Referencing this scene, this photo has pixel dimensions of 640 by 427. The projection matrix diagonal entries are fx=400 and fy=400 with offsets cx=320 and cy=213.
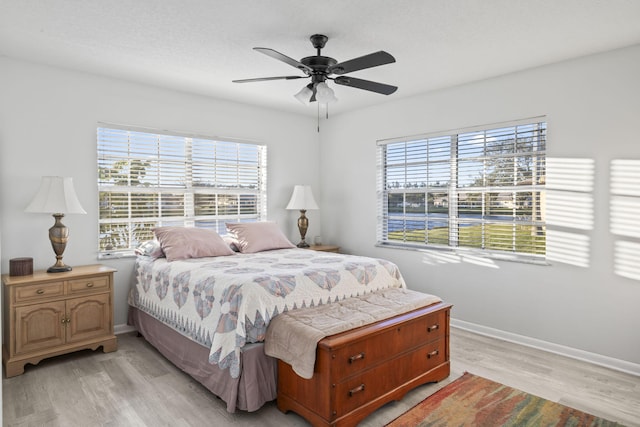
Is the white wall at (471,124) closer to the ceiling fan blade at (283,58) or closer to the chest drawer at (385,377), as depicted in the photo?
the chest drawer at (385,377)

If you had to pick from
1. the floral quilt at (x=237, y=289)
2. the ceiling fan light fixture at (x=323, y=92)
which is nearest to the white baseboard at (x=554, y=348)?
the floral quilt at (x=237, y=289)

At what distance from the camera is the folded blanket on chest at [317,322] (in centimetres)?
238

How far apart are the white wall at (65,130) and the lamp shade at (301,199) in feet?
4.21

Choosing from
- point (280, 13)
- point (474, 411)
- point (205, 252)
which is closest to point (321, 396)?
point (474, 411)

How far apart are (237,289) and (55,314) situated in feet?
5.96

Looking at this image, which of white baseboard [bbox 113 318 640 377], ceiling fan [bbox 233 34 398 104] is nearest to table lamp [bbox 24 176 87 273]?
white baseboard [bbox 113 318 640 377]

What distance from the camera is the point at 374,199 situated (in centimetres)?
521

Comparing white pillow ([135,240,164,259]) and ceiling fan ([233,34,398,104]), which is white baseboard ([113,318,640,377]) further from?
ceiling fan ([233,34,398,104])

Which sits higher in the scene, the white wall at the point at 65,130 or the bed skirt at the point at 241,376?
the white wall at the point at 65,130

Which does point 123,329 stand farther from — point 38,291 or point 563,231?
point 563,231

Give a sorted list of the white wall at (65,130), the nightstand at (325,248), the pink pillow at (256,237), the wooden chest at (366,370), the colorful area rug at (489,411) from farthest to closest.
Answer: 1. the nightstand at (325,248)
2. the pink pillow at (256,237)
3. the white wall at (65,130)
4. the colorful area rug at (489,411)
5. the wooden chest at (366,370)

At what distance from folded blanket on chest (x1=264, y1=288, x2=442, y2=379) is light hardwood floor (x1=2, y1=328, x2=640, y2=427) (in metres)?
0.43

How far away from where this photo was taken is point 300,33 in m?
2.96

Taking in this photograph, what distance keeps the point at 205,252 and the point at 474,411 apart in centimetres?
267
